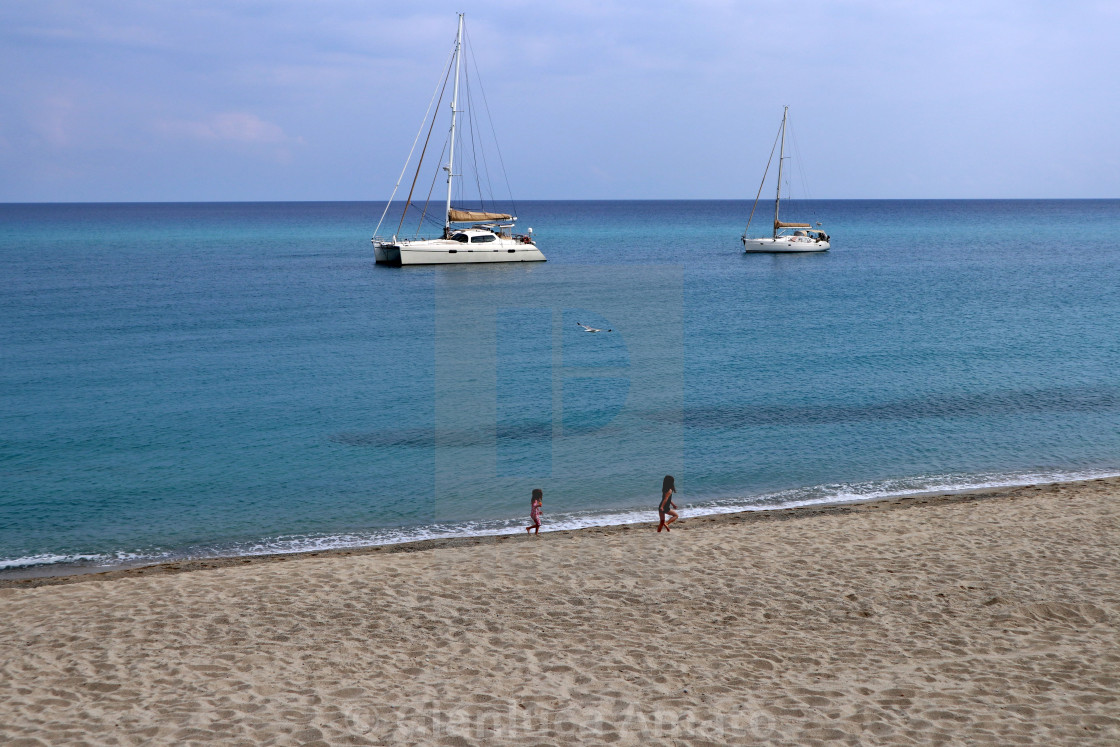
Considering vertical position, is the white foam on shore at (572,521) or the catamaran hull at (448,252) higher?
the catamaran hull at (448,252)

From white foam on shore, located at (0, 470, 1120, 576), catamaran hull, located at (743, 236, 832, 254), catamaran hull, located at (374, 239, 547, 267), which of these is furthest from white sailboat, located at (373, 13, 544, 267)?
white foam on shore, located at (0, 470, 1120, 576)

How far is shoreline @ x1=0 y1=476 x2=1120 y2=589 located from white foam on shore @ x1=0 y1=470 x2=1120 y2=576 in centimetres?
17

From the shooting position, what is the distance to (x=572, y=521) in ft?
52.5

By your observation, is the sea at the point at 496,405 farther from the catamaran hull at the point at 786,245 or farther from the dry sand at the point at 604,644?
the catamaran hull at the point at 786,245

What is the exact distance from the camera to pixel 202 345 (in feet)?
110

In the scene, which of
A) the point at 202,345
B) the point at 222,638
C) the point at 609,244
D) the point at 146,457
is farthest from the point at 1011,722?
the point at 609,244

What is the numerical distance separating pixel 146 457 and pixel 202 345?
14.7m

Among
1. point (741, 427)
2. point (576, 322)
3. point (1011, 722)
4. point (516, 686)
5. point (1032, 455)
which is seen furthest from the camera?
point (576, 322)

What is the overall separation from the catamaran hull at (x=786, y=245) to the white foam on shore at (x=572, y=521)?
57965mm

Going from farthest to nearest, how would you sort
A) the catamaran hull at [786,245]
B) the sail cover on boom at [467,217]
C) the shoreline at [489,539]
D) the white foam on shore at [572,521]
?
the catamaran hull at [786,245]
the sail cover on boom at [467,217]
the white foam on shore at [572,521]
the shoreline at [489,539]

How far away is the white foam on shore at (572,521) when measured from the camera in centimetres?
1446

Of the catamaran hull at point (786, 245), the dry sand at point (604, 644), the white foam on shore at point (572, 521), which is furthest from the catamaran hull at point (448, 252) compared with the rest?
the dry sand at point (604, 644)

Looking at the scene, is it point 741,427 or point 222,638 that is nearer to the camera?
point 222,638

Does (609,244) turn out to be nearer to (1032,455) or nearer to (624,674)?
(1032,455)
